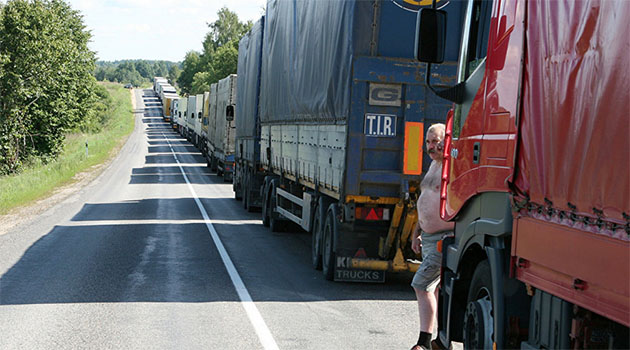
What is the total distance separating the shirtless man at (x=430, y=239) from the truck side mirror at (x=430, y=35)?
130 centimetres

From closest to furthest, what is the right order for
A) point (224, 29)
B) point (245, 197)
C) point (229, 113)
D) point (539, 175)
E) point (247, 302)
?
point (539, 175) → point (247, 302) → point (245, 197) → point (229, 113) → point (224, 29)

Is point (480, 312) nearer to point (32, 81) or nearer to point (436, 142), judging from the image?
point (436, 142)

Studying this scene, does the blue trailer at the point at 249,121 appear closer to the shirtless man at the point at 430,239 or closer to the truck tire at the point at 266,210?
the truck tire at the point at 266,210

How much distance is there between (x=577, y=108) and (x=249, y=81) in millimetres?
16991

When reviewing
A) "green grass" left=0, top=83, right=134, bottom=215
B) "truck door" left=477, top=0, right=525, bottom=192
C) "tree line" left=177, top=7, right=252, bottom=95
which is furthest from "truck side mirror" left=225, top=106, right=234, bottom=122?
"tree line" left=177, top=7, right=252, bottom=95

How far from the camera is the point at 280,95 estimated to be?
50.4ft

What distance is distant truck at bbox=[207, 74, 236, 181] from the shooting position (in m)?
29.4

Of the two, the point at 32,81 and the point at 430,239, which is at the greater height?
the point at 32,81

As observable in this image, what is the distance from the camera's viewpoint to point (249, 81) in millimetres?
20516

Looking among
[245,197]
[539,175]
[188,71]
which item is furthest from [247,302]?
[188,71]

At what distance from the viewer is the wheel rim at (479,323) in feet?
16.2

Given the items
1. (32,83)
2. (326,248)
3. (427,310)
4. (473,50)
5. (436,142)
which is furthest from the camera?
(32,83)

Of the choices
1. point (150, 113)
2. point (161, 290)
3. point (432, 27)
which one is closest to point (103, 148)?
point (161, 290)

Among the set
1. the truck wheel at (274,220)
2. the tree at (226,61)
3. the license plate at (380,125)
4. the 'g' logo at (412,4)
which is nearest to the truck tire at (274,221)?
the truck wheel at (274,220)
